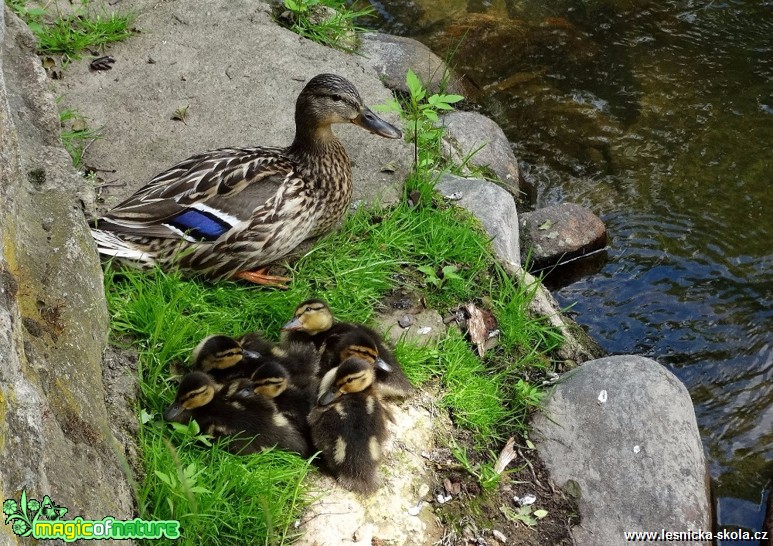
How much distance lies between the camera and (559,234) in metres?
4.96

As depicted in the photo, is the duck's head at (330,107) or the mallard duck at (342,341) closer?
the mallard duck at (342,341)

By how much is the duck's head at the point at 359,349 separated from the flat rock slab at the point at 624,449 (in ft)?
2.72

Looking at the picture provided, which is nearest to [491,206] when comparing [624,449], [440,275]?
[440,275]

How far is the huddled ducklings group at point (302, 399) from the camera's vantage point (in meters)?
3.09

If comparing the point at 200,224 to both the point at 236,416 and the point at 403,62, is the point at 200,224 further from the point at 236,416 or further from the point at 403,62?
the point at 403,62

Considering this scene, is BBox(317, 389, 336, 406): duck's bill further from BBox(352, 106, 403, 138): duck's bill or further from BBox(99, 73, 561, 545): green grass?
BBox(352, 106, 403, 138): duck's bill

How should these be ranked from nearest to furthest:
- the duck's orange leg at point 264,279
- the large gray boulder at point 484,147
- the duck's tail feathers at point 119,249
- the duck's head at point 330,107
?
the duck's tail feathers at point 119,249
the duck's orange leg at point 264,279
the duck's head at point 330,107
the large gray boulder at point 484,147

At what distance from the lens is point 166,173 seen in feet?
13.3

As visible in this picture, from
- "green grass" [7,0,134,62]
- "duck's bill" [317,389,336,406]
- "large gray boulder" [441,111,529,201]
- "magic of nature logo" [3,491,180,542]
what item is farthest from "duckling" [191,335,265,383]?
"green grass" [7,0,134,62]

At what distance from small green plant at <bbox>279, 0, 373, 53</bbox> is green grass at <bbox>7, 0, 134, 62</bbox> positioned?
1.14m

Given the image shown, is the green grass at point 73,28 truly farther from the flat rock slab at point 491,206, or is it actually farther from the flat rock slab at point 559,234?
the flat rock slab at point 559,234

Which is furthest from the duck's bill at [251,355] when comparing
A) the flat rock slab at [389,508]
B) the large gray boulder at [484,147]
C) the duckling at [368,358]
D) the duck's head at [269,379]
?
the large gray boulder at [484,147]

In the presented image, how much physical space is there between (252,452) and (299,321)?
0.62 m

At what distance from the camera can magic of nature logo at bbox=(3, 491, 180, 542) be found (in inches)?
72.0
